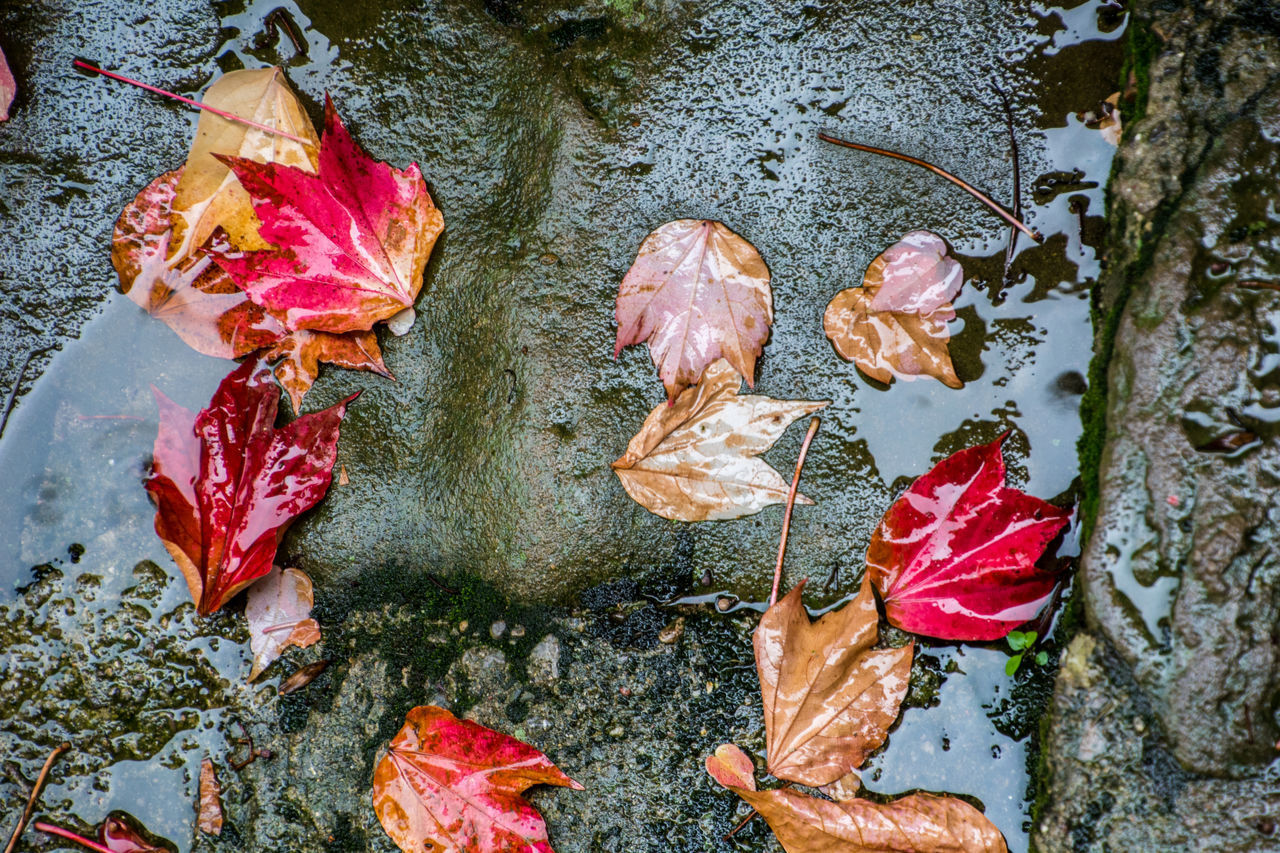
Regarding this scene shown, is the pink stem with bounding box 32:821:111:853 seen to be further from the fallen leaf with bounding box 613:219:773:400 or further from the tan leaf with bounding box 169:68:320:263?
the fallen leaf with bounding box 613:219:773:400

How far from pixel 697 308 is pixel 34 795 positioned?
235 cm

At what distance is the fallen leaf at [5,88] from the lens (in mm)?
2111

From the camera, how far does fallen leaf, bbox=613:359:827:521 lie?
1.96m

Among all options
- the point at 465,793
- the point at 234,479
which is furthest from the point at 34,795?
the point at 465,793

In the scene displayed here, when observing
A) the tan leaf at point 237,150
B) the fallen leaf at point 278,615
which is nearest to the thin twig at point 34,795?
the fallen leaf at point 278,615

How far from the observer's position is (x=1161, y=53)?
5.86ft

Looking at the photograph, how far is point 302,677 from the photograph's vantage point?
6.80ft

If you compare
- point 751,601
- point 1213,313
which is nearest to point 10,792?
point 751,601

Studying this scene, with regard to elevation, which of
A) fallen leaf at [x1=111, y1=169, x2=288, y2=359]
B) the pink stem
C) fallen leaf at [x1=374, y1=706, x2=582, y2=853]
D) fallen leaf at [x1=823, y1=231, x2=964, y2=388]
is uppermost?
fallen leaf at [x1=823, y1=231, x2=964, y2=388]

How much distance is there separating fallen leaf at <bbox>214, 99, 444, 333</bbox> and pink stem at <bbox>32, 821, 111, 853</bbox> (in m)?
1.58

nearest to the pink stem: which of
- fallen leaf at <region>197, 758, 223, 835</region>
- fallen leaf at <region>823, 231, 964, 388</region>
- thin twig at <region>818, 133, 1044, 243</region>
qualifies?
fallen leaf at <region>197, 758, 223, 835</region>

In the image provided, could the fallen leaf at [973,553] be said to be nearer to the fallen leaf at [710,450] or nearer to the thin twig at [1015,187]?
the fallen leaf at [710,450]

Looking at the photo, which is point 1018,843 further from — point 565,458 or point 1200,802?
point 565,458

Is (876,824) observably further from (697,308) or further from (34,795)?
(34,795)
